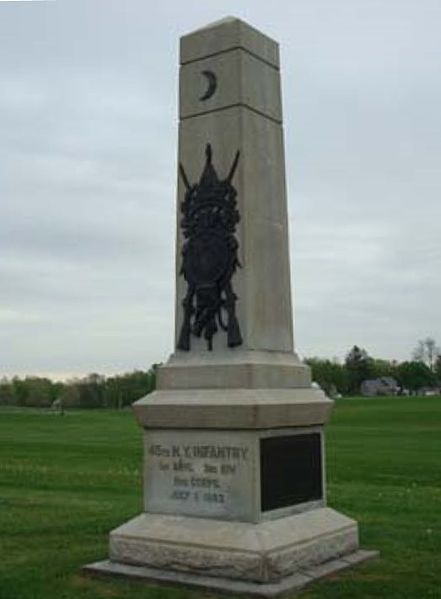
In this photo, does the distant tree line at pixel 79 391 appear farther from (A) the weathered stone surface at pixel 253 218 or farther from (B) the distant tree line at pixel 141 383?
(A) the weathered stone surface at pixel 253 218

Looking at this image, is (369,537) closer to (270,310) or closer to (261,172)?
(270,310)

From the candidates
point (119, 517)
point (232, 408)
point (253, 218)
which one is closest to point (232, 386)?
point (232, 408)

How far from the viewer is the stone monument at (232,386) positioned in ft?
25.8

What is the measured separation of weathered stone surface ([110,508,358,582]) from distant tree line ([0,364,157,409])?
3697 inches

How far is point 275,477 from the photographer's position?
8.13 m

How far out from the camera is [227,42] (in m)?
8.95

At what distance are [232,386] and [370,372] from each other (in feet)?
448

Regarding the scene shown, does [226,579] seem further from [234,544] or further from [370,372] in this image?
[370,372]

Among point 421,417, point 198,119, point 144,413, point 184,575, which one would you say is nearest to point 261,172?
point 198,119

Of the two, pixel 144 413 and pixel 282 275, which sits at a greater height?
pixel 282 275

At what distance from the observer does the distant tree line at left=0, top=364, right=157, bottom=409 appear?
365 ft

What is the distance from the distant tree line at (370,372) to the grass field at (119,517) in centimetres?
10242

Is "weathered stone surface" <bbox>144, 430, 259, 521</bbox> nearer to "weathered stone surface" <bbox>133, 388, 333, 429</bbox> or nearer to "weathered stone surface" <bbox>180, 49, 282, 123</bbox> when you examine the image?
"weathered stone surface" <bbox>133, 388, 333, 429</bbox>

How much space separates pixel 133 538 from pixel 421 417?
50.0 meters
